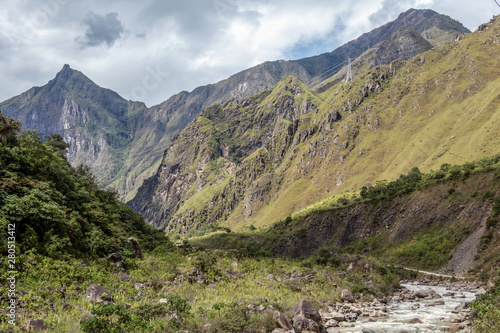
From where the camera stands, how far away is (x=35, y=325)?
35.0 ft

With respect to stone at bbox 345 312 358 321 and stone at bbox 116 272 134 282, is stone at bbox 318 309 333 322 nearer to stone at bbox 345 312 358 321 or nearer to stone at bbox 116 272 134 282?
stone at bbox 345 312 358 321

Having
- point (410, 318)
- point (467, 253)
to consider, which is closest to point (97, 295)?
point (410, 318)

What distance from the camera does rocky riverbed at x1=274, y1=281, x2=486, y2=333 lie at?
15727mm

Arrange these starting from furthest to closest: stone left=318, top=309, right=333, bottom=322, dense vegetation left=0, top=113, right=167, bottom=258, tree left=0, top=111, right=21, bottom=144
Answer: tree left=0, top=111, right=21, bottom=144
dense vegetation left=0, top=113, right=167, bottom=258
stone left=318, top=309, right=333, bottom=322

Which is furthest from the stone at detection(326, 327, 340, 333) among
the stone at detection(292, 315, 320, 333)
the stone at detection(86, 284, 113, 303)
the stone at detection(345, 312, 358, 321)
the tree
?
the tree

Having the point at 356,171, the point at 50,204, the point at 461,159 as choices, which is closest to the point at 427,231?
the point at 50,204

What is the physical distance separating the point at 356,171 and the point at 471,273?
13865cm

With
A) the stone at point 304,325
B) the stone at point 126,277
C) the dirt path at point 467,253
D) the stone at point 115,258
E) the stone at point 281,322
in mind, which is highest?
the stone at point 115,258

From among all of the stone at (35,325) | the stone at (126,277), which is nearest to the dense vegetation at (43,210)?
the stone at (126,277)

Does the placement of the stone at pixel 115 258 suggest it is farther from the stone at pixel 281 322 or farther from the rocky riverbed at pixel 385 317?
the rocky riverbed at pixel 385 317

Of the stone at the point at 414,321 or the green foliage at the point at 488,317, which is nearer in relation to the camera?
the green foliage at the point at 488,317

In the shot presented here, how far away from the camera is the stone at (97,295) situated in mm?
15234

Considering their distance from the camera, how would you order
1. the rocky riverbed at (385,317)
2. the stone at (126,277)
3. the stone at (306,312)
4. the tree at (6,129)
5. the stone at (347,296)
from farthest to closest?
the tree at (6,129) < the stone at (347,296) < the stone at (126,277) < the stone at (306,312) < the rocky riverbed at (385,317)

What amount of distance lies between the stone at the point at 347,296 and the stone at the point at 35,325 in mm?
21940
